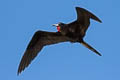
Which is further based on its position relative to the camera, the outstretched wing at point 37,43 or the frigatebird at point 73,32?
the outstretched wing at point 37,43

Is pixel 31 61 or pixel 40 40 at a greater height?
pixel 40 40

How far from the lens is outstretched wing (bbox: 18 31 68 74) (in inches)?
585

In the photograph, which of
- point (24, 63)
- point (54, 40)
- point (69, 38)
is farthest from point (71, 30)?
point (24, 63)

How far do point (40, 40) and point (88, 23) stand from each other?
244 cm

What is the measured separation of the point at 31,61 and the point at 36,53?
480mm

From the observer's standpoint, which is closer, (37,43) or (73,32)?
(73,32)

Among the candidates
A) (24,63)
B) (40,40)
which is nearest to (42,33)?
(40,40)

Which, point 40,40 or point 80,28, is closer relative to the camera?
point 80,28

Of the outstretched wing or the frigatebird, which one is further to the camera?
the outstretched wing

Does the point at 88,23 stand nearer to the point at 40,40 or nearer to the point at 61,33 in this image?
the point at 61,33

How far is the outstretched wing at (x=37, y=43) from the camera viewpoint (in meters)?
14.9

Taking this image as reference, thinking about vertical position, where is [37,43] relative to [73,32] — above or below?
above

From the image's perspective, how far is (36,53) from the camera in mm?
15211

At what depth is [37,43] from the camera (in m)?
15.5
